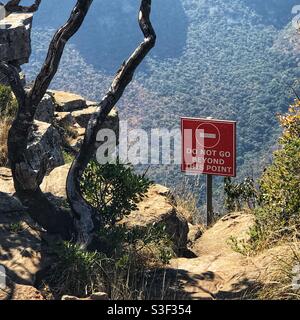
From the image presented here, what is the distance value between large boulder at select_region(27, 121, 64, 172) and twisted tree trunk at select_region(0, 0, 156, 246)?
3.71 meters

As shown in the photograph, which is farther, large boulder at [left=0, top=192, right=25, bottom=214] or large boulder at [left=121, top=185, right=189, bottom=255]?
large boulder at [left=121, top=185, right=189, bottom=255]

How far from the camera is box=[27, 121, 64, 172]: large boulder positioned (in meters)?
12.2

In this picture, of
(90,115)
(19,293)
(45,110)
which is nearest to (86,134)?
(19,293)

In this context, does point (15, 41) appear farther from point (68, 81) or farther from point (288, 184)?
point (68, 81)

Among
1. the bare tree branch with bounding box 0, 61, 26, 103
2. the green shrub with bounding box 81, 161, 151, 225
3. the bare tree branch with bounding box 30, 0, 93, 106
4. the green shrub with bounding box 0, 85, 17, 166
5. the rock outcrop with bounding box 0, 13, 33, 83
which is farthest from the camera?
the green shrub with bounding box 0, 85, 17, 166

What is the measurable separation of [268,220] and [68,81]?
177 m

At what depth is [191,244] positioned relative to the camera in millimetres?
11797

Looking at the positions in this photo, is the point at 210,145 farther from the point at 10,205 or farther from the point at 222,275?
the point at 222,275

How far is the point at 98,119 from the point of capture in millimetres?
8047

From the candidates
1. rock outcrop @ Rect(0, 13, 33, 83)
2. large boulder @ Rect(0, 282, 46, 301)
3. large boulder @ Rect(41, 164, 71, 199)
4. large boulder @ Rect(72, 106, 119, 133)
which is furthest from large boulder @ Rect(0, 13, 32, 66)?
large boulder @ Rect(72, 106, 119, 133)

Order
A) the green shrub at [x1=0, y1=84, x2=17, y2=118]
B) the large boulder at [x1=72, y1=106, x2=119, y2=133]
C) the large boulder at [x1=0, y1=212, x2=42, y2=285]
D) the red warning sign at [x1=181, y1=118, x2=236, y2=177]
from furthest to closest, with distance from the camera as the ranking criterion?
the large boulder at [x1=72, y1=106, x2=119, y2=133] → the green shrub at [x1=0, y1=84, x2=17, y2=118] → the red warning sign at [x1=181, y1=118, x2=236, y2=177] → the large boulder at [x1=0, y1=212, x2=42, y2=285]

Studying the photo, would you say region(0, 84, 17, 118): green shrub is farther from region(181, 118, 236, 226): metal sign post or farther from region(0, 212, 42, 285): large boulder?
region(0, 212, 42, 285): large boulder

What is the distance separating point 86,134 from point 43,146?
189 inches
